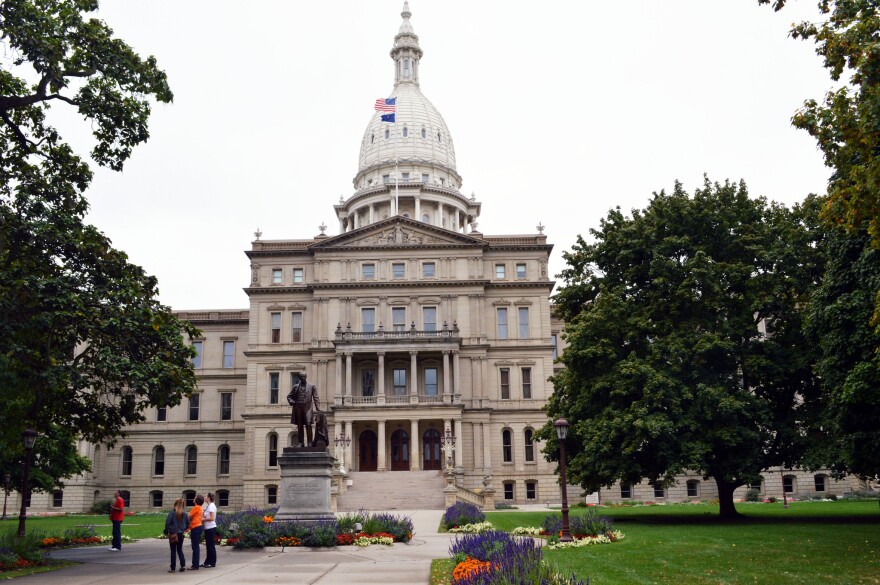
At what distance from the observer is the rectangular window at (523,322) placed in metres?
66.5

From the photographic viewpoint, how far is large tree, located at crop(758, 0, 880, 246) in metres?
14.6

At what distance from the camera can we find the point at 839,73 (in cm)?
1708

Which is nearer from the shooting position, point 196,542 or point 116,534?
point 196,542

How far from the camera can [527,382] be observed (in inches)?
2594

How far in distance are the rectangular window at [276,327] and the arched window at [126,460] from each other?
17.6 m

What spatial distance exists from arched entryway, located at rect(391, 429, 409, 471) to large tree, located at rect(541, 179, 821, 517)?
28670mm

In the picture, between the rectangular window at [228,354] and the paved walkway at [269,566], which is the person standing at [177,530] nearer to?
the paved walkway at [269,566]

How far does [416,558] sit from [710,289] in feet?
63.7

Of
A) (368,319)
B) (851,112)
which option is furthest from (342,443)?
(851,112)

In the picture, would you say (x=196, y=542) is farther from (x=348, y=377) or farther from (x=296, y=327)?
(x=296, y=327)

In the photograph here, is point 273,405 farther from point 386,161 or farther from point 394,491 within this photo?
point 386,161

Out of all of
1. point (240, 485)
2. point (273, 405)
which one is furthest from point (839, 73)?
point (240, 485)

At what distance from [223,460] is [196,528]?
53.8 m

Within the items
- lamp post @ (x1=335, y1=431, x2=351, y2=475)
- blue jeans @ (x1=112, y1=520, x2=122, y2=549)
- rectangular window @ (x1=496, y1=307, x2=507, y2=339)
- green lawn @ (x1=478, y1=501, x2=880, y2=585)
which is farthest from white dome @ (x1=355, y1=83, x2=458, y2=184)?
blue jeans @ (x1=112, y1=520, x2=122, y2=549)
